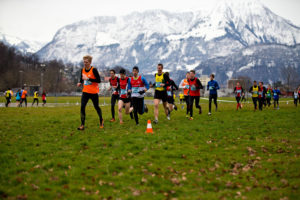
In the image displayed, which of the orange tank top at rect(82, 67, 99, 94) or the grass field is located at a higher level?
the orange tank top at rect(82, 67, 99, 94)

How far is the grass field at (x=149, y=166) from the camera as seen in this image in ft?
18.6

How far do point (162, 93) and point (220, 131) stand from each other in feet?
11.1

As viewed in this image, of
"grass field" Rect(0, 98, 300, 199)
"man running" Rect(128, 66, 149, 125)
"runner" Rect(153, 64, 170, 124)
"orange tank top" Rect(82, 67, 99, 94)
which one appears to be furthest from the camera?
"runner" Rect(153, 64, 170, 124)

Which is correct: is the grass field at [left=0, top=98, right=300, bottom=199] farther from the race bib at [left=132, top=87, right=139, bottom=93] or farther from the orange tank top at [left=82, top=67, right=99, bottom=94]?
the race bib at [left=132, top=87, right=139, bottom=93]

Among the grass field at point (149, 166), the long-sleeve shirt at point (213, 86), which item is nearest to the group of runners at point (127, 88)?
the grass field at point (149, 166)

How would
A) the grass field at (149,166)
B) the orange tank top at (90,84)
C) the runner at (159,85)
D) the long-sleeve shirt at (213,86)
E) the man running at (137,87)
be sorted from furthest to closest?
the long-sleeve shirt at (213,86)
the runner at (159,85)
the man running at (137,87)
the orange tank top at (90,84)
the grass field at (149,166)

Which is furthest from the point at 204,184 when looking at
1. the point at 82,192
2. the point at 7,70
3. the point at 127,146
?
the point at 7,70

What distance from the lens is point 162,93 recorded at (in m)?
14.1

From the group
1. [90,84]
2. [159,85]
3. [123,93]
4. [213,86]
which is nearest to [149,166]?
[90,84]

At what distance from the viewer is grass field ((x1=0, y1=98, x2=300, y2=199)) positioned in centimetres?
567

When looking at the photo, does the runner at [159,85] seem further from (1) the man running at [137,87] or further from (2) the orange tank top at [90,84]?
(2) the orange tank top at [90,84]

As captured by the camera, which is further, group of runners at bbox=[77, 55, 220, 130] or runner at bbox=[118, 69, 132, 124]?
runner at bbox=[118, 69, 132, 124]

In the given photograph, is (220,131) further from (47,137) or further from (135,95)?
(47,137)

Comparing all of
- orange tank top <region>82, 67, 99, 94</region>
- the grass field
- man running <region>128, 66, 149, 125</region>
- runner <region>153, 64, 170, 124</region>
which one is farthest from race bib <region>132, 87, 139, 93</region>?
the grass field
